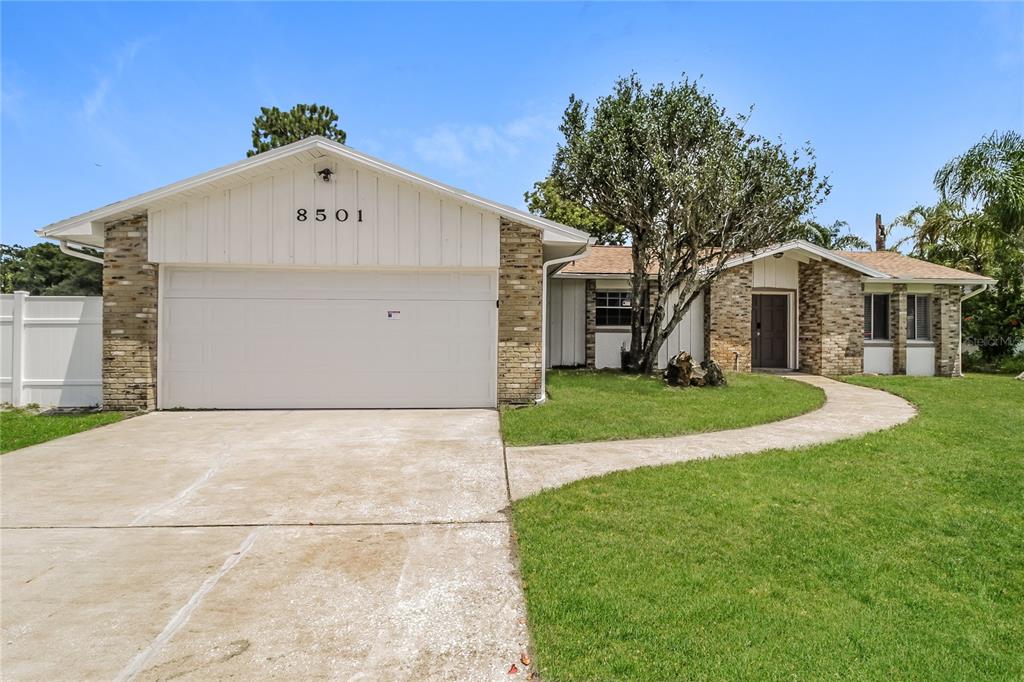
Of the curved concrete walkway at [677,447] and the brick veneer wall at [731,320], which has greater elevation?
the brick veneer wall at [731,320]

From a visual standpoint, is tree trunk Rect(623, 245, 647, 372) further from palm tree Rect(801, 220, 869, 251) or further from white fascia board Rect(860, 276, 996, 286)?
palm tree Rect(801, 220, 869, 251)

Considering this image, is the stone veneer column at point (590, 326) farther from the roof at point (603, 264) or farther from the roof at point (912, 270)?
the roof at point (912, 270)

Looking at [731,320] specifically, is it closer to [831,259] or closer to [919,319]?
[831,259]

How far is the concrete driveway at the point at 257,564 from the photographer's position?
2516 mm

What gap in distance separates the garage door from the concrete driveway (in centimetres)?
276

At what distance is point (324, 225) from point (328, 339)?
73.1 inches

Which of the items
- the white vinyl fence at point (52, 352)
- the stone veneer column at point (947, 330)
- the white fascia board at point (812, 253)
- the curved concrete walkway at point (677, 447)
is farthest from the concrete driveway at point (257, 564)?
the stone veneer column at point (947, 330)

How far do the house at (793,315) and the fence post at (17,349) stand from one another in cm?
1069

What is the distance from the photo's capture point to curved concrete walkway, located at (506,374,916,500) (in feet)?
17.8

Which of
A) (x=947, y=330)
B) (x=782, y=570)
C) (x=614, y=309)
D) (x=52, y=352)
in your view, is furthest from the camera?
(x=947, y=330)

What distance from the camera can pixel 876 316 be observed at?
15633 millimetres

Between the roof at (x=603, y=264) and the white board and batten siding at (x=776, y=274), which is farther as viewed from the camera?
the white board and batten siding at (x=776, y=274)

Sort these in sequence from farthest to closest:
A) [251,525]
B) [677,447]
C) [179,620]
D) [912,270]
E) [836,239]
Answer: [836,239]
[912,270]
[677,447]
[251,525]
[179,620]

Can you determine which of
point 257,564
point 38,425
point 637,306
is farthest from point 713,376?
point 38,425
